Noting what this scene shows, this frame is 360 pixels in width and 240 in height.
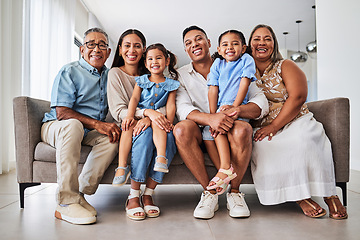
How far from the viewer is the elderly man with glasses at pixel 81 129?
1540mm

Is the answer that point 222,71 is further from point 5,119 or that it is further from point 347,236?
point 5,119

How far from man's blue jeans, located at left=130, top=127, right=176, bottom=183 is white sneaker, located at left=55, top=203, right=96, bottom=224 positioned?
29cm

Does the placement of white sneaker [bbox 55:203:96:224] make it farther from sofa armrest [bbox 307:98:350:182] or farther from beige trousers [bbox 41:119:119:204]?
sofa armrest [bbox 307:98:350:182]

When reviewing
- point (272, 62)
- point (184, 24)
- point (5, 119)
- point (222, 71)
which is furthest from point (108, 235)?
point (184, 24)

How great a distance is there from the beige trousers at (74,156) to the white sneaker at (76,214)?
0.12ft

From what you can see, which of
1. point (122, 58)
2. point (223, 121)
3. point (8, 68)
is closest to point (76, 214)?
point (223, 121)

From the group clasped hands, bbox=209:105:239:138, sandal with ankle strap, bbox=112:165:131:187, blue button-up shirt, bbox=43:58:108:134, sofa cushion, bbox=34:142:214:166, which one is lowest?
sandal with ankle strap, bbox=112:165:131:187

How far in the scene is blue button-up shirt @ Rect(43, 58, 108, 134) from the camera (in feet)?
6.00

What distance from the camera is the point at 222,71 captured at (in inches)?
73.1

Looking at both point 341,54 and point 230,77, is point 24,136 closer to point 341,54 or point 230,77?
point 230,77

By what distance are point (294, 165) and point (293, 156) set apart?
0.16 ft

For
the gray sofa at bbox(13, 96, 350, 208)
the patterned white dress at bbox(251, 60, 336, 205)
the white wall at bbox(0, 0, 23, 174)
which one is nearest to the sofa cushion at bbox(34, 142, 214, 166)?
the gray sofa at bbox(13, 96, 350, 208)

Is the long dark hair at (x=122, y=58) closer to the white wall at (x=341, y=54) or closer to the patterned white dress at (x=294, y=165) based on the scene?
the patterned white dress at (x=294, y=165)

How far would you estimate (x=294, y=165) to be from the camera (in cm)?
164
